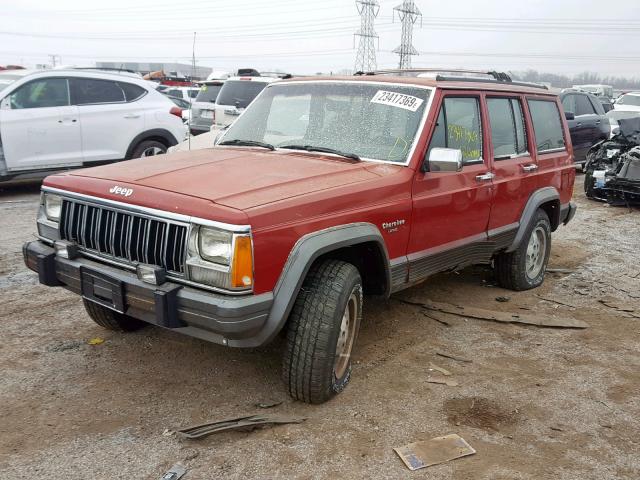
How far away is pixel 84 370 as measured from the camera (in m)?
3.89

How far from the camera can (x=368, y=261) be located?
Answer: 3934 mm

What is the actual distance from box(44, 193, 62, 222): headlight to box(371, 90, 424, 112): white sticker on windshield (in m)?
2.18

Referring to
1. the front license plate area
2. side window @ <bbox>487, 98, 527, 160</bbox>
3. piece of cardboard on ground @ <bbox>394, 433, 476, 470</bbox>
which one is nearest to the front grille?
the front license plate area

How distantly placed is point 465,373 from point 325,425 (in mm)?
1184

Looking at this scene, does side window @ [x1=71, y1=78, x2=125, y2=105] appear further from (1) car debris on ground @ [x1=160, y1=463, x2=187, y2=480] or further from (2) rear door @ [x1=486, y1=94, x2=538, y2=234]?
(1) car debris on ground @ [x1=160, y1=463, x2=187, y2=480]

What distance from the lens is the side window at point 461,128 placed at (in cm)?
429

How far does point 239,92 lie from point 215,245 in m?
9.84

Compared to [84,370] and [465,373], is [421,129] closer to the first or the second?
[465,373]

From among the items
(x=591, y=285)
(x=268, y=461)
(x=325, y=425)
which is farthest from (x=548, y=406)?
(x=591, y=285)

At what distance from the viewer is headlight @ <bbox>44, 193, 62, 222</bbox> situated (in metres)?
3.74

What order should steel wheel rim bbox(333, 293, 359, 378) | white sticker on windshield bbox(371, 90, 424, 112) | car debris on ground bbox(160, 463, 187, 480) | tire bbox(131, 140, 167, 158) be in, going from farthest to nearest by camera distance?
1. tire bbox(131, 140, 167, 158)
2. white sticker on windshield bbox(371, 90, 424, 112)
3. steel wheel rim bbox(333, 293, 359, 378)
4. car debris on ground bbox(160, 463, 187, 480)

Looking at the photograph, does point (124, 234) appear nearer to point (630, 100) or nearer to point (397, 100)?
point (397, 100)

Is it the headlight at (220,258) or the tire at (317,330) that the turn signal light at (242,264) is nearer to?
the headlight at (220,258)

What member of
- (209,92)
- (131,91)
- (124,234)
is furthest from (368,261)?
(209,92)
